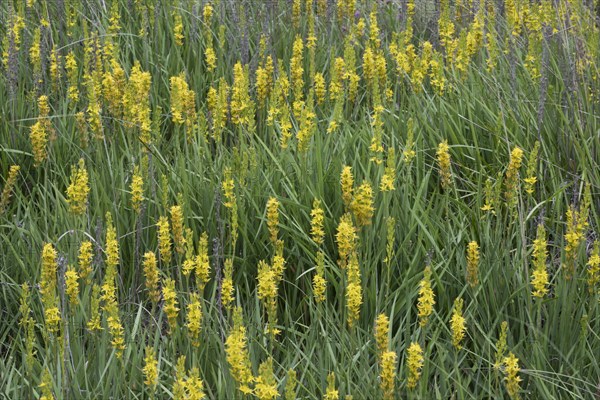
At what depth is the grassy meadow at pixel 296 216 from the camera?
2.47 metres

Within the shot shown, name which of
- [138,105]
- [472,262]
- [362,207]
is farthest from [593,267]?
[138,105]

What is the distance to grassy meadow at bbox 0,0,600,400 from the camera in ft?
8.11

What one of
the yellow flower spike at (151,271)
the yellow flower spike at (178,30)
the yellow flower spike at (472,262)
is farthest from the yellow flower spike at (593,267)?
the yellow flower spike at (178,30)

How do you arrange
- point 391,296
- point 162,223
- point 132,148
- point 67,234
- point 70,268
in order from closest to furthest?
point 70,268 → point 162,223 → point 391,296 → point 67,234 → point 132,148

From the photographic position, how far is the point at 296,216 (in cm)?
324

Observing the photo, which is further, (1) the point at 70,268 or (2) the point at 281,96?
(2) the point at 281,96

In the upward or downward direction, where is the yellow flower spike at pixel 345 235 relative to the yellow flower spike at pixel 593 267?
upward

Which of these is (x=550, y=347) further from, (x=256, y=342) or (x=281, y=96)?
(x=281, y=96)

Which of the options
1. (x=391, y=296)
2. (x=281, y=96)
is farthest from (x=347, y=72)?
(x=391, y=296)

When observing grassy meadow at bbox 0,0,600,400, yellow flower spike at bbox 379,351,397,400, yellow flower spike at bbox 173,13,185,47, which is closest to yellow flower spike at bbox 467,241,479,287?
grassy meadow at bbox 0,0,600,400

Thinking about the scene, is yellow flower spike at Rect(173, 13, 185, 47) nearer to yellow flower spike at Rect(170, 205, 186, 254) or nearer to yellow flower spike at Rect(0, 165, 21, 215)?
yellow flower spike at Rect(0, 165, 21, 215)

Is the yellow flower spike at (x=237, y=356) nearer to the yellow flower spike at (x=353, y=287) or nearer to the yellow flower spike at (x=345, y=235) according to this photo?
the yellow flower spike at (x=353, y=287)

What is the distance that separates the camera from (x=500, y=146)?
3738 mm

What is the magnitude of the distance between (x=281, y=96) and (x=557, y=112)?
1.05m
